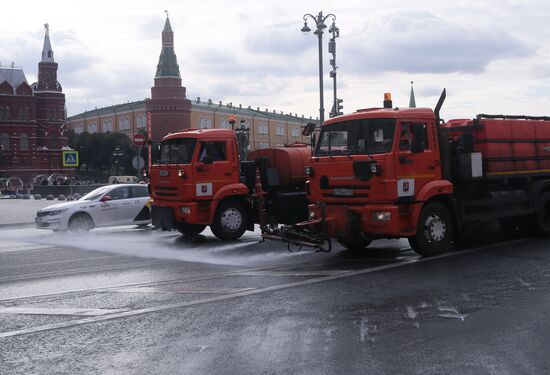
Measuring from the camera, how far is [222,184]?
14.6 m

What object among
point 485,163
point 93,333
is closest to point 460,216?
point 485,163

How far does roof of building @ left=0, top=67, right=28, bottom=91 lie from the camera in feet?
319

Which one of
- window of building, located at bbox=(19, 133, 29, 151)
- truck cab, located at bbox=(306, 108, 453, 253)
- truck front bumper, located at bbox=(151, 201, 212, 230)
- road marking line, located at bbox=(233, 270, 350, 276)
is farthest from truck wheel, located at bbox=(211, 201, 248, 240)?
window of building, located at bbox=(19, 133, 29, 151)

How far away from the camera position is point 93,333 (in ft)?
20.7

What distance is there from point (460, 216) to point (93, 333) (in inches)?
292

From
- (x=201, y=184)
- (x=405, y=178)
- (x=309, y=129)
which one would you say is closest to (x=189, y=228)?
(x=201, y=184)

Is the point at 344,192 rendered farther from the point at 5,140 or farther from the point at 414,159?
the point at 5,140

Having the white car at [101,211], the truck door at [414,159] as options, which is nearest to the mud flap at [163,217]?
the white car at [101,211]

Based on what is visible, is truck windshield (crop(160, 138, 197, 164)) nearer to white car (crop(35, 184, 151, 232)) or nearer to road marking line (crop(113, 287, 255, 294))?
white car (crop(35, 184, 151, 232))

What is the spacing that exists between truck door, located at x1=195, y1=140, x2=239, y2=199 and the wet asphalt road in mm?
2503

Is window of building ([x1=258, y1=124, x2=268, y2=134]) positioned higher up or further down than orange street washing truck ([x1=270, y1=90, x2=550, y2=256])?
higher up

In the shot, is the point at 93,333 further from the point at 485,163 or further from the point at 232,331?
the point at 485,163

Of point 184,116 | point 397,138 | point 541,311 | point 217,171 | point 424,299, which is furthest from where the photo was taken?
point 184,116

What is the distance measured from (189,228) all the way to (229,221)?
129 cm
